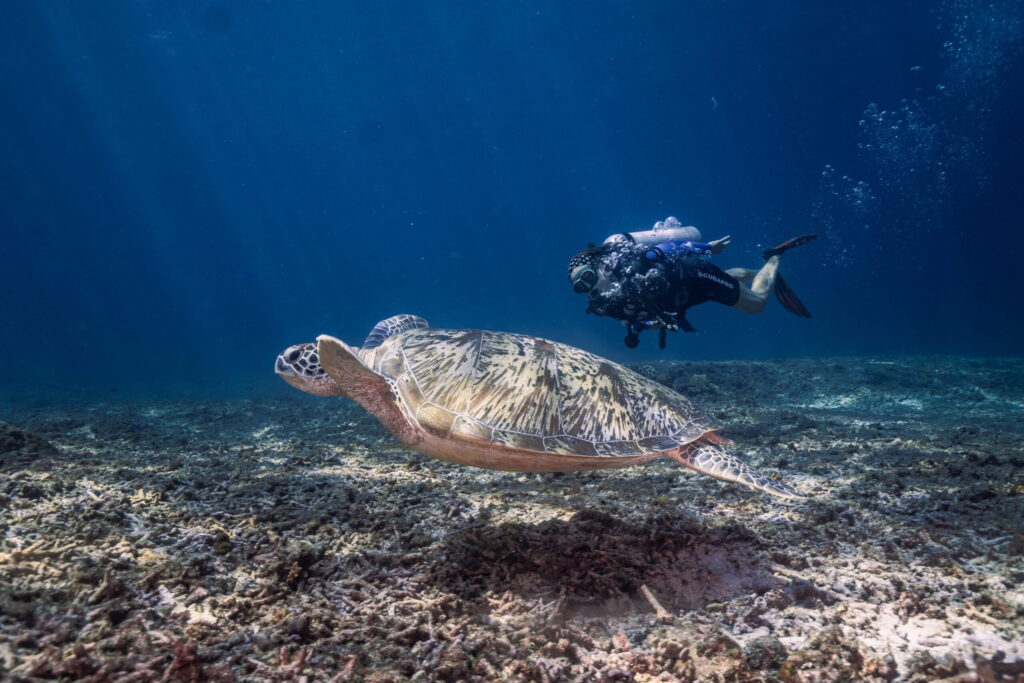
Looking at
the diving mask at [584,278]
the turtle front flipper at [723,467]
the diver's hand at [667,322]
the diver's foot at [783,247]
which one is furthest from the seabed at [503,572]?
the diver's foot at [783,247]

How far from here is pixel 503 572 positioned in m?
2.60

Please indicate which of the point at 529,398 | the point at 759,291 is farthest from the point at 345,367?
the point at 759,291

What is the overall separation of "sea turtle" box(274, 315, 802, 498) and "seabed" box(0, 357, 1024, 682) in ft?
1.42

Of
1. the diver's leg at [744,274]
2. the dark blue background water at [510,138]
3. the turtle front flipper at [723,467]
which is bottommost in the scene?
the turtle front flipper at [723,467]

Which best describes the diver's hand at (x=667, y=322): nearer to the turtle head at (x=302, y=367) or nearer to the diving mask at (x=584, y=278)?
the diving mask at (x=584, y=278)

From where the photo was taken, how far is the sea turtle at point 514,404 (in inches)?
123

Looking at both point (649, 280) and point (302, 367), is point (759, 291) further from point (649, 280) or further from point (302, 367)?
point (302, 367)

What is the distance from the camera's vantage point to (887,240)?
88.6 metres

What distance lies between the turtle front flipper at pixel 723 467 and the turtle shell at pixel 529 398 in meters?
0.14

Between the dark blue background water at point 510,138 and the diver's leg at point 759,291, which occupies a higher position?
the dark blue background water at point 510,138

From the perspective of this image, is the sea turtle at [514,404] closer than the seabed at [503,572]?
No

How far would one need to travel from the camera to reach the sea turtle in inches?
123

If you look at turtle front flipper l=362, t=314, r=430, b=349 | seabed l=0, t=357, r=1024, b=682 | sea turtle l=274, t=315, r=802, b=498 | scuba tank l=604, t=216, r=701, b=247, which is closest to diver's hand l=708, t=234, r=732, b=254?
scuba tank l=604, t=216, r=701, b=247

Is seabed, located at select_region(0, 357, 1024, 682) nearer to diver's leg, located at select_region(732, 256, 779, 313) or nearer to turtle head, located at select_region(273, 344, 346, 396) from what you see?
turtle head, located at select_region(273, 344, 346, 396)
